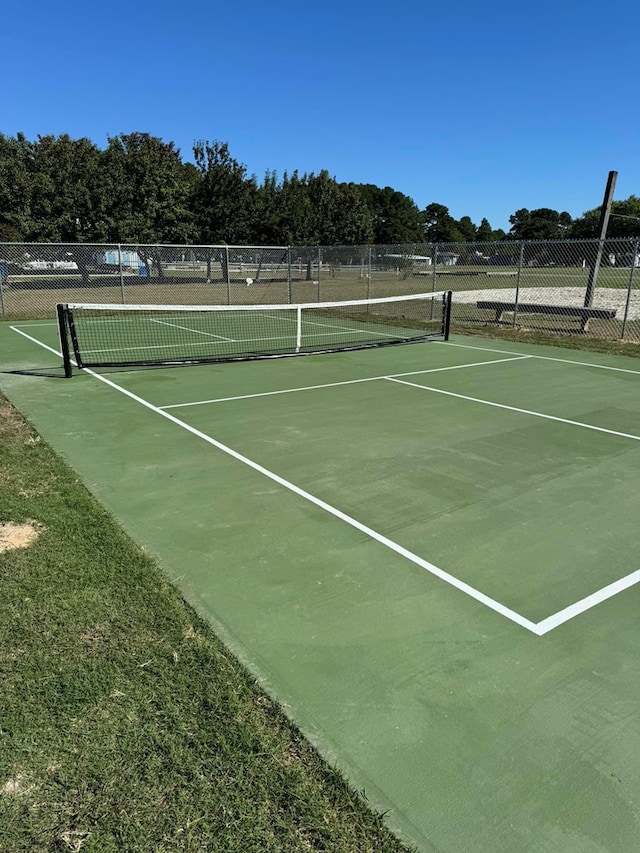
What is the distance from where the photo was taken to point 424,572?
3.86 m

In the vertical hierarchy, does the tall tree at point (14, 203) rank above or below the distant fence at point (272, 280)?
above

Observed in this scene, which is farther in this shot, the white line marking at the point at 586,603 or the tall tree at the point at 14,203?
the tall tree at the point at 14,203

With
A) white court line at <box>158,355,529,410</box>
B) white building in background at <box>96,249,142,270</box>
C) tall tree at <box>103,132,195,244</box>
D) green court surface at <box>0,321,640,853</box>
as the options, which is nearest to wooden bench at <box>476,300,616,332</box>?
white court line at <box>158,355,529,410</box>

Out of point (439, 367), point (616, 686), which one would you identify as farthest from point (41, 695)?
point (439, 367)

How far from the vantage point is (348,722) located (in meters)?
2.59

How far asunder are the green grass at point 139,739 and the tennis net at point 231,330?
6.89 m

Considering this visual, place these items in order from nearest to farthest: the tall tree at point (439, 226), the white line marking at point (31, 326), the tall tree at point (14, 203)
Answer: the white line marking at point (31, 326)
the tall tree at point (14, 203)
the tall tree at point (439, 226)

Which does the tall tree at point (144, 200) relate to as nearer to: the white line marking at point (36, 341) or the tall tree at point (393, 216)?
the white line marking at point (36, 341)

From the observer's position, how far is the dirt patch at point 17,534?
401cm

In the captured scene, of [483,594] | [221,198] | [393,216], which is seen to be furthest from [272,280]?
[393,216]

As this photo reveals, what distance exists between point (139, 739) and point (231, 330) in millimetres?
15075

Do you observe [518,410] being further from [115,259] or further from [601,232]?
[115,259]

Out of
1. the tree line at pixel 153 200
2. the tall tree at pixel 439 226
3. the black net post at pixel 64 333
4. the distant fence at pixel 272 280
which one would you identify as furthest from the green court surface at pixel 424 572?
the tall tree at pixel 439 226

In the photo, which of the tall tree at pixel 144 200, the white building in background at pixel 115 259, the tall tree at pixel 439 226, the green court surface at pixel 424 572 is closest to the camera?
the green court surface at pixel 424 572
